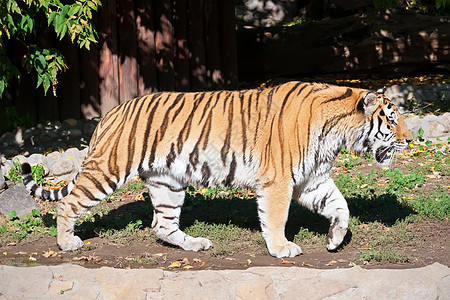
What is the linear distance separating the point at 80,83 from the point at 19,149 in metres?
1.49

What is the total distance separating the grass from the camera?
6.66 m

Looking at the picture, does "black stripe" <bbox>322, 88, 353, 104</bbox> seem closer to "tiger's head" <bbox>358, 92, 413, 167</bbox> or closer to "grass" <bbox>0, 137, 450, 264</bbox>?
"tiger's head" <bbox>358, 92, 413, 167</bbox>

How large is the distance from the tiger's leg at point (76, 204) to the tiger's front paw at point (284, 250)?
1.59m

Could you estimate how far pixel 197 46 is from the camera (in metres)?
11.7

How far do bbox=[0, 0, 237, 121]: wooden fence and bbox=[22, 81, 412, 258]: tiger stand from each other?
4034 millimetres

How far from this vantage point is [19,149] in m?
9.88

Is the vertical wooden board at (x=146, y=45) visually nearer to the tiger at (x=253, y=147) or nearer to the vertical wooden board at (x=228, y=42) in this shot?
the vertical wooden board at (x=228, y=42)

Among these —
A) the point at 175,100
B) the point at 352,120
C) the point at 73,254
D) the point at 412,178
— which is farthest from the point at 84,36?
the point at 412,178

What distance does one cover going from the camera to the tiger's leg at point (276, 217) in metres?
6.21

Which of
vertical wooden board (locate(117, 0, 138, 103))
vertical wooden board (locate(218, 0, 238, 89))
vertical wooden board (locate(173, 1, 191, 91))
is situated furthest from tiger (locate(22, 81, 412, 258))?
vertical wooden board (locate(218, 0, 238, 89))

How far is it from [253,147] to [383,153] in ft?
3.98

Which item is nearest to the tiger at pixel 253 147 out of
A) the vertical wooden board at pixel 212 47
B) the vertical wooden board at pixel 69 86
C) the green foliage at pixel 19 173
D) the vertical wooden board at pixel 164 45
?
the green foliage at pixel 19 173

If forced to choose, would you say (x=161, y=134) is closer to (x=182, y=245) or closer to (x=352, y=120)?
(x=182, y=245)

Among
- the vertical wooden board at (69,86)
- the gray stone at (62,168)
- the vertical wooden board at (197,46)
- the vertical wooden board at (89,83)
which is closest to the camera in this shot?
the gray stone at (62,168)
